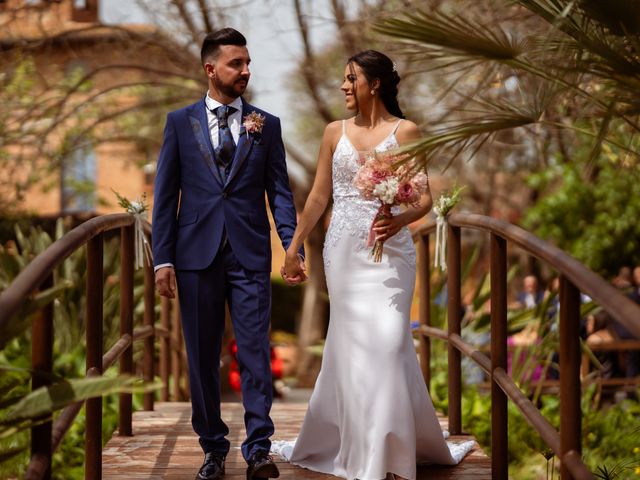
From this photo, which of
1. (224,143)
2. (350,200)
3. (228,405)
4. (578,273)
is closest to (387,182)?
(350,200)

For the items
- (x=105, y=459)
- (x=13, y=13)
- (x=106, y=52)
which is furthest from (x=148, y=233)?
(x=106, y=52)

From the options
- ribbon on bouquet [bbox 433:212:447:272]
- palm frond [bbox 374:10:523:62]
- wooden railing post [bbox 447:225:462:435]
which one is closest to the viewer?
palm frond [bbox 374:10:523:62]

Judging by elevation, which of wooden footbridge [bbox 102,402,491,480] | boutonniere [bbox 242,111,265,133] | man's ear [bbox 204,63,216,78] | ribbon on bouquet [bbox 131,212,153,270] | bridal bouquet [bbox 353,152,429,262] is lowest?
wooden footbridge [bbox 102,402,491,480]

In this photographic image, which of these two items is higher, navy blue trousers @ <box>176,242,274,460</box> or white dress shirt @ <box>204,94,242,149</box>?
white dress shirt @ <box>204,94,242,149</box>

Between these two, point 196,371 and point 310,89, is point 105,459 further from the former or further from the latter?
point 310,89

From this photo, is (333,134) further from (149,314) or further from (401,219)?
Result: (149,314)

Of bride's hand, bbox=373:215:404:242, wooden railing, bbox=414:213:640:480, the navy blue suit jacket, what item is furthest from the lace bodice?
wooden railing, bbox=414:213:640:480

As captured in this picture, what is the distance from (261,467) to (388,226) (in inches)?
44.2

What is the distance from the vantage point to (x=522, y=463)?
7.28 meters

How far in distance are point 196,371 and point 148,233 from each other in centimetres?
217

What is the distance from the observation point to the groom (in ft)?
15.2

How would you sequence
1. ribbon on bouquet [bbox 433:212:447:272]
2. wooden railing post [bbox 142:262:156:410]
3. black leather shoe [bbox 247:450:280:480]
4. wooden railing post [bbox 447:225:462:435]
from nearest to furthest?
black leather shoe [bbox 247:450:280:480], wooden railing post [bbox 447:225:462:435], ribbon on bouquet [bbox 433:212:447:272], wooden railing post [bbox 142:262:156:410]

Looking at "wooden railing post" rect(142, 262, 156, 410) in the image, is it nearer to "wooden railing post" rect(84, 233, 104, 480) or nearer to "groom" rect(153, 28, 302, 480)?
"groom" rect(153, 28, 302, 480)

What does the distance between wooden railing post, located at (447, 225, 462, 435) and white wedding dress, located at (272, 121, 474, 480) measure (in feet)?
2.30
